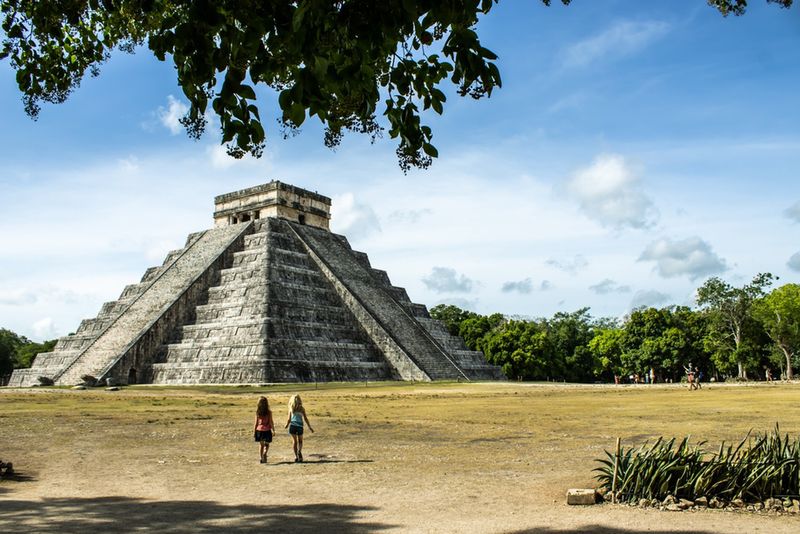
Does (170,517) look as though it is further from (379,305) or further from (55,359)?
(55,359)

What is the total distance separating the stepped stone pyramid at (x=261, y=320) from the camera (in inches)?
1414

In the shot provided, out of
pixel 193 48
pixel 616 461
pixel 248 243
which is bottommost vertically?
pixel 616 461

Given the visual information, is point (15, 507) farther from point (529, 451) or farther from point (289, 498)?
point (529, 451)

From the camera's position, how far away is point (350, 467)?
35.5 ft

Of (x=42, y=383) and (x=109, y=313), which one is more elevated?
(x=109, y=313)

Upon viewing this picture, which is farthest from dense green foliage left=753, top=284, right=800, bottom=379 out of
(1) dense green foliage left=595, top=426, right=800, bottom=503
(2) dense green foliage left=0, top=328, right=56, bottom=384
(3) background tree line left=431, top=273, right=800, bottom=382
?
(2) dense green foliage left=0, top=328, right=56, bottom=384

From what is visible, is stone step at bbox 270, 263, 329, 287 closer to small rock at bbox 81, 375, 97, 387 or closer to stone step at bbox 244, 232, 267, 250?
stone step at bbox 244, 232, 267, 250

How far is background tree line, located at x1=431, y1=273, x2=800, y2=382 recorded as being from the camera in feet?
182

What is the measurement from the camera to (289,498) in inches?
340

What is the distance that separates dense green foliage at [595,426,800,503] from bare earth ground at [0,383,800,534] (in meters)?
0.41

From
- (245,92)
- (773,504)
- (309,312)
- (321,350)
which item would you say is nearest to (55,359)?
(309,312)

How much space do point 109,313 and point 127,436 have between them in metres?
34.6

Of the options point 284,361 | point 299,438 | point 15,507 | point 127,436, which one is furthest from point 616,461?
point 284,361

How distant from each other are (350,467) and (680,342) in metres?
58.2
